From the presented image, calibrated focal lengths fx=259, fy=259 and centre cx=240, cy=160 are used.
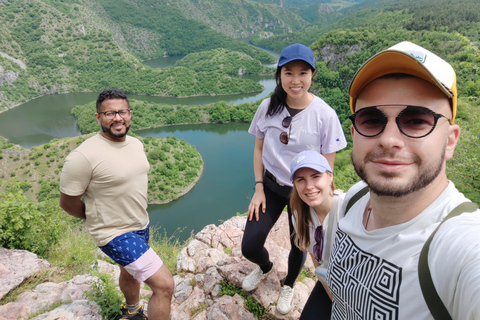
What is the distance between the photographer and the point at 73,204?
217 centimetres

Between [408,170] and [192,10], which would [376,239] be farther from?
[192,10]

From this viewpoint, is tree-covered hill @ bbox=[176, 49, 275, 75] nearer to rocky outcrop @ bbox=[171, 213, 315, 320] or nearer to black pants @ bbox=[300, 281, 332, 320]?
rocky outcrop @ bbox=[171, 213, 315, 320]

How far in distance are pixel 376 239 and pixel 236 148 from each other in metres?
43.7

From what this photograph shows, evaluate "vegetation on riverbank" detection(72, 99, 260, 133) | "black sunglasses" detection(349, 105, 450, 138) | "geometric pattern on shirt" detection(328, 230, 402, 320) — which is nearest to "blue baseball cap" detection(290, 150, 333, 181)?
"geometric pattern on shirt" detection(328, 230, 402, 320)

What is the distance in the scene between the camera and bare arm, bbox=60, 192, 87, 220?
2.11 meters

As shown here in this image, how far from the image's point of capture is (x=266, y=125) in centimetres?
218

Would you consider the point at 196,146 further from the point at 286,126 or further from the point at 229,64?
the point at 229,64

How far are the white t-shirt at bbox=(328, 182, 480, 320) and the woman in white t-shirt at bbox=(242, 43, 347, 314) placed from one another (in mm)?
973

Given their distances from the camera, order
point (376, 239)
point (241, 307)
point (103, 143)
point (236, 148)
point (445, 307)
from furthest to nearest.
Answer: point (236, 148)
point (241, 307)
point (103, 143)
point (376, 239)
point (445, 307)

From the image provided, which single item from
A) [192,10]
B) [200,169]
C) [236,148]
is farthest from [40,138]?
[192,10]

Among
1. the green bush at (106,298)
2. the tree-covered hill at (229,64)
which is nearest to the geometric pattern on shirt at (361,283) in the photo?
the green bush at (106,298)

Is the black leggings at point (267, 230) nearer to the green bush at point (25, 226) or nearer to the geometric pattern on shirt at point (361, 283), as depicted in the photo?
the geometric pattern on shirt at point (361, 283)

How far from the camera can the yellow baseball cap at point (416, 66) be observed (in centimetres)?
83

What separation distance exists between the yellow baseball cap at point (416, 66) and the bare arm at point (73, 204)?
7.31 ft
